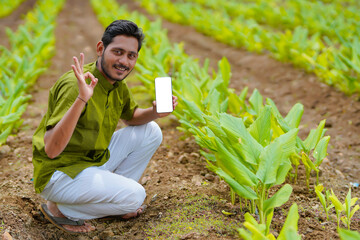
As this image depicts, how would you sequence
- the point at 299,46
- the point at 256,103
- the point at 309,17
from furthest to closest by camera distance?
the point at 309,17 → the point at 299,46 → the point at 256,103

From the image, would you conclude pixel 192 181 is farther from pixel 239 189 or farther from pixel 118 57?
pixel 118 57

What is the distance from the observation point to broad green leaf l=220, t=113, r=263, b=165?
1.75 meters

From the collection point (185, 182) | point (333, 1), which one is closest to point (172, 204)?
point (185, 182)

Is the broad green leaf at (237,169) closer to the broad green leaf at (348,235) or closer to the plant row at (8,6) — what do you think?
the broad green leaf at (348,235)

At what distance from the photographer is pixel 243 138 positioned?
1.78m

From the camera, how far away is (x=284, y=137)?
5.66 ft

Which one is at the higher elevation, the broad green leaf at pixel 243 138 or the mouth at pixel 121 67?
the mouth at pixel 121 67

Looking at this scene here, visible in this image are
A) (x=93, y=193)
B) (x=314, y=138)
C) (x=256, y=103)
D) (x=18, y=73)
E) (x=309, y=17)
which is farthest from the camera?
(x=309, y=17)

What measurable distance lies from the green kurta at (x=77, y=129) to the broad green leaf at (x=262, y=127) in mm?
704

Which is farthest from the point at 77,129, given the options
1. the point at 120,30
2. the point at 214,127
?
the point at 214,127

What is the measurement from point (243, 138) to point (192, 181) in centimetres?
63

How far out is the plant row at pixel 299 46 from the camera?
3613 mm

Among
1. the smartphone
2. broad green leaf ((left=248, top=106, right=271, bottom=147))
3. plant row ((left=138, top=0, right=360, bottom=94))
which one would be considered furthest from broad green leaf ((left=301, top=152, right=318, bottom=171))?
plant row ((left=138, top=0, right=360, bottom=94))

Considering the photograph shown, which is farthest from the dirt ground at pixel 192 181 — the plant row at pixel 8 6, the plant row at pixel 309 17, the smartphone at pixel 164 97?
the plant row at pixel 8 6
